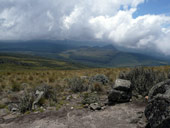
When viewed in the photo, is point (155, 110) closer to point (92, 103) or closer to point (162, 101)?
point (162, 101)

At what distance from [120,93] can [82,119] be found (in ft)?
10.9

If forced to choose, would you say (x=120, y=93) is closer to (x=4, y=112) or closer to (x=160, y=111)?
(x=160, y=111)

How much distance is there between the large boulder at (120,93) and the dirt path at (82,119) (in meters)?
0.53

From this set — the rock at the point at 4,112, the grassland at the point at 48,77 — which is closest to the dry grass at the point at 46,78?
the grassland at the point at 48,77

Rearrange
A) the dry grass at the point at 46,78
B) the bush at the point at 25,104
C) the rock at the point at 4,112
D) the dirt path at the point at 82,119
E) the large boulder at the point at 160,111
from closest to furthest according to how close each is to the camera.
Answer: the large boulder at the point at 160,111, the dirt path at the point at 82,119, the rock at the point at 4,112, the bush at the point at 25,104, the dry grass at the point at 46,78

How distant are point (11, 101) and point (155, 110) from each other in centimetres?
1107

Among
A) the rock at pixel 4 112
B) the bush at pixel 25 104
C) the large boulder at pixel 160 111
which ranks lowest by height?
the rock at pixel 4 112

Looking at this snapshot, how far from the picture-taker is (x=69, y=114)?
8055mm

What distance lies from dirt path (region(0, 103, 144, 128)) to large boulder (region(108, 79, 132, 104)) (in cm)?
53

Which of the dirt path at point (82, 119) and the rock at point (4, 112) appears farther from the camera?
the rock at point (4, 112)

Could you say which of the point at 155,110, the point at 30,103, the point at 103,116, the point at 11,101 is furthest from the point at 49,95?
the point at 155,110

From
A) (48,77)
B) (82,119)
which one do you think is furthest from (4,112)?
(48,77)

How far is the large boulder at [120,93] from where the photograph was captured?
9.11 m

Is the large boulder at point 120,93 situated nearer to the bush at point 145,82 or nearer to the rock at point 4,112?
the bush at point 145,82
